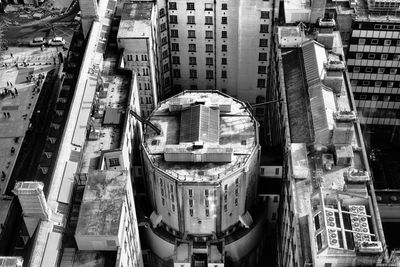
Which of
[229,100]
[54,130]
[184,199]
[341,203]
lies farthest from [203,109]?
[341,203]

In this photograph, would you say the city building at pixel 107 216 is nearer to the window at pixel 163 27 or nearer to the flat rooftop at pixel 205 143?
the flat rooftop at pixel 205 143

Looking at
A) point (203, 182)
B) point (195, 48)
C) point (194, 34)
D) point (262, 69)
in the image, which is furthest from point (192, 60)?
point (203, 182)

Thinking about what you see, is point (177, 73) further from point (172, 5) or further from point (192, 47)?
point (172, 5)

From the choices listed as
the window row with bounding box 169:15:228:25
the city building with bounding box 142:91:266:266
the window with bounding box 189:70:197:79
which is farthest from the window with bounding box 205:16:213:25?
the city building with bounding box 142:91:266:266

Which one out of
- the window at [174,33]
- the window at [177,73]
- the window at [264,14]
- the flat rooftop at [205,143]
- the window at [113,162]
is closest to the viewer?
the window at [113,162]

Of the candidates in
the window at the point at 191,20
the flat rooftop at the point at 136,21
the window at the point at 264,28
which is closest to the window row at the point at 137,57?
the flat rooftop at the point at 136,21

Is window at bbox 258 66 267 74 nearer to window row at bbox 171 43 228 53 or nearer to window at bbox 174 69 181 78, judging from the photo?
window row at bbox 171 43 228 53

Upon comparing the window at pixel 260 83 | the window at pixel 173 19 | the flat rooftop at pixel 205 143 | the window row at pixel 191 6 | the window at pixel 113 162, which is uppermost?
the window row at pixel 191 6
